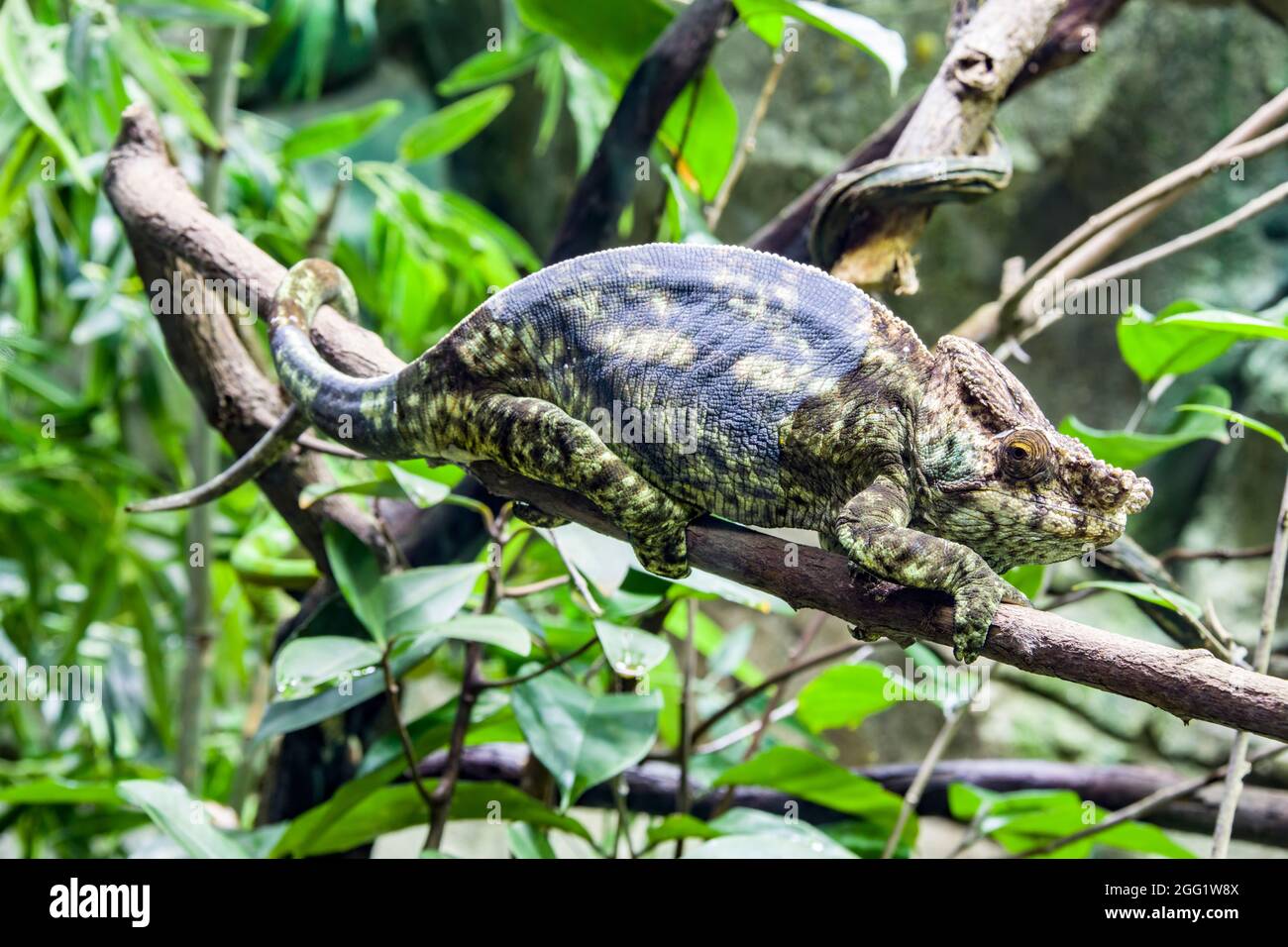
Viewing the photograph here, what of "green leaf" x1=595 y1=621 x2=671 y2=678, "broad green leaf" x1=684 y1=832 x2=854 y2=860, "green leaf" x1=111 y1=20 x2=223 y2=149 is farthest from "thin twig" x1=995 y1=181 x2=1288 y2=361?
"green leaf" x1=111 y1=20 x2=223 y2=149

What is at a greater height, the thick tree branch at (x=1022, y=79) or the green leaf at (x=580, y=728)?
the thick tree branch at (x=1022, y=79)

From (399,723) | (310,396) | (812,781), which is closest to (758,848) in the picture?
(812,781)

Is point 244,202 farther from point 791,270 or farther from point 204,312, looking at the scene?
point 791,270

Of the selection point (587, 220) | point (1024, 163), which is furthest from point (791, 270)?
point (1024, 163)

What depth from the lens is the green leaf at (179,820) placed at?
159 cm

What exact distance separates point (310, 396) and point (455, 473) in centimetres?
29

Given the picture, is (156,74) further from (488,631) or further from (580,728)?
(580,728)

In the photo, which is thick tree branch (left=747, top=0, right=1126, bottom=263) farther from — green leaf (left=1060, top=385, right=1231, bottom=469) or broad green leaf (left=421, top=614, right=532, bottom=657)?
broad green leaf (left=421, top=614, right=532, bottom=657)

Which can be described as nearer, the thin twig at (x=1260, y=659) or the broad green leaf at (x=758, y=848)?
the thin twig at (x=1260, y=659)

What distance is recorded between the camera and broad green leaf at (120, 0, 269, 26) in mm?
2234

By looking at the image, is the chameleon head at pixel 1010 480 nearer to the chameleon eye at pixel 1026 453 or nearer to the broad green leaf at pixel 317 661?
the chameleon eye at pixel 1026 453

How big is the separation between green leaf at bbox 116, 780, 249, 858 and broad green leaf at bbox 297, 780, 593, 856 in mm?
150

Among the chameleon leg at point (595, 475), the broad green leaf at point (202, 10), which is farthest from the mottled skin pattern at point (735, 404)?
the broad green leaf at point (202, 10)

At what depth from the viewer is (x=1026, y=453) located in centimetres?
114
